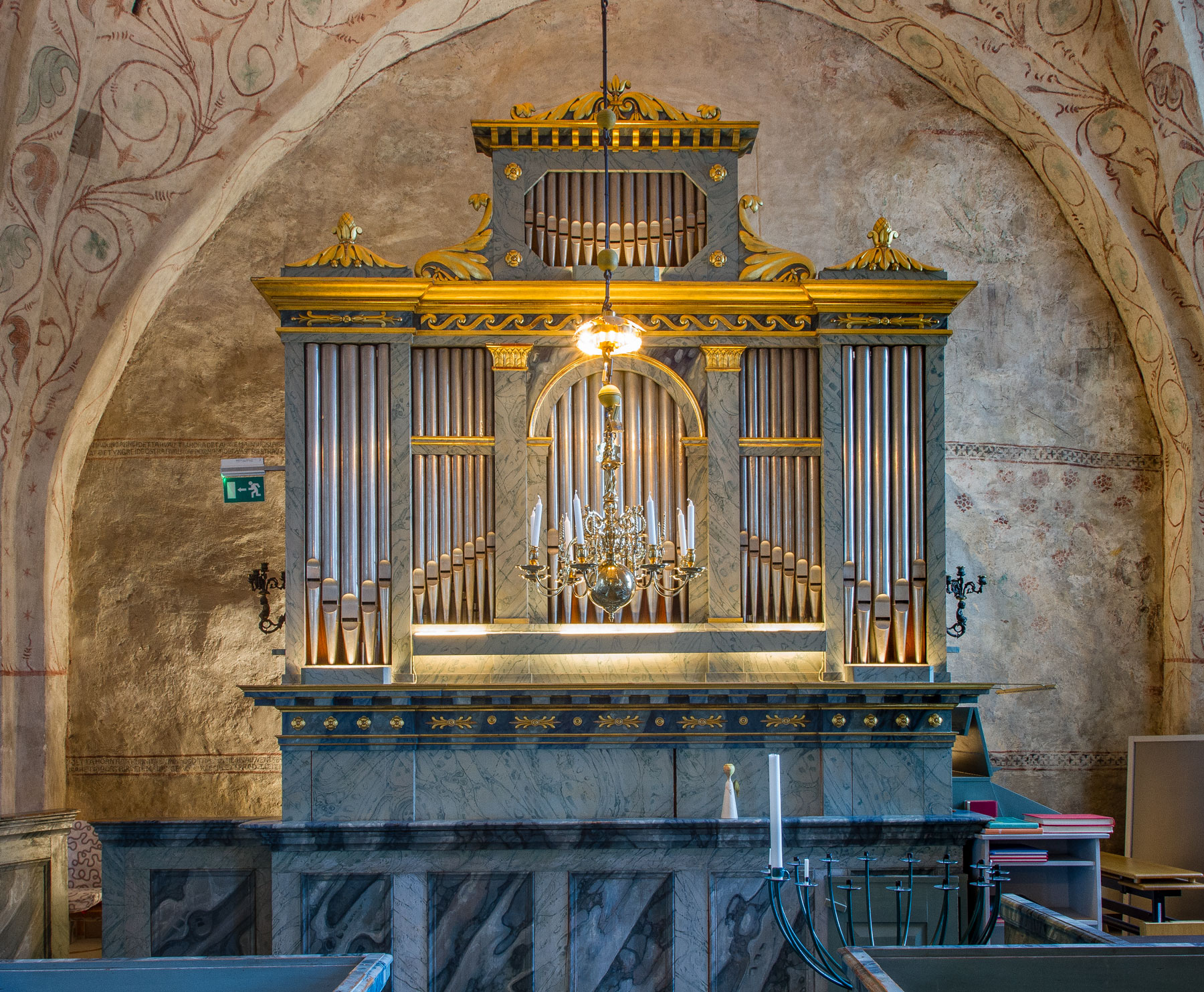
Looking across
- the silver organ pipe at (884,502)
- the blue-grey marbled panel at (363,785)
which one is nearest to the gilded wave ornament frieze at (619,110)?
the silver organ pipe at (884,502)

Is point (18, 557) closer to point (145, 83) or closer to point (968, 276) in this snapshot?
point (145, 83)

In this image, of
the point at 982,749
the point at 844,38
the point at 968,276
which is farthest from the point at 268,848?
the point at 844,38

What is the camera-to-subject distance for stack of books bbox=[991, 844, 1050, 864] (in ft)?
26.0

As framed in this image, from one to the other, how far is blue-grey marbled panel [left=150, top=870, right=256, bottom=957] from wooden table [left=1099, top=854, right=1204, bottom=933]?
227 inches

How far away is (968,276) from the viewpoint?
980cm

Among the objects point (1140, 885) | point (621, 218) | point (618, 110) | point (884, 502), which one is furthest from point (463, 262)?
point (1140, 885)

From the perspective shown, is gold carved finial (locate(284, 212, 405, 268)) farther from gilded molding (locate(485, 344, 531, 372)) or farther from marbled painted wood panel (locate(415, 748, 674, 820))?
marbled painted wood panel (locate(415, 748, 674, 820))

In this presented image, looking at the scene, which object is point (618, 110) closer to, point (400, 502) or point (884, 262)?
point (884, 262)

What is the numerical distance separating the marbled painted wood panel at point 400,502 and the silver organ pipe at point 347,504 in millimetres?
39

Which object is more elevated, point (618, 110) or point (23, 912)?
point (618, 110)

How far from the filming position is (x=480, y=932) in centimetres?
668

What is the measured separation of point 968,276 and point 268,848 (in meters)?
6.97

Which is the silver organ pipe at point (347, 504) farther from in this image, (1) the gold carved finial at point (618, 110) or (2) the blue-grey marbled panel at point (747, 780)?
(2) the blue-grey marbled panel at point (747, 780)

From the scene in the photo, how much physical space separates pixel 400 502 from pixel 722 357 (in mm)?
2284
